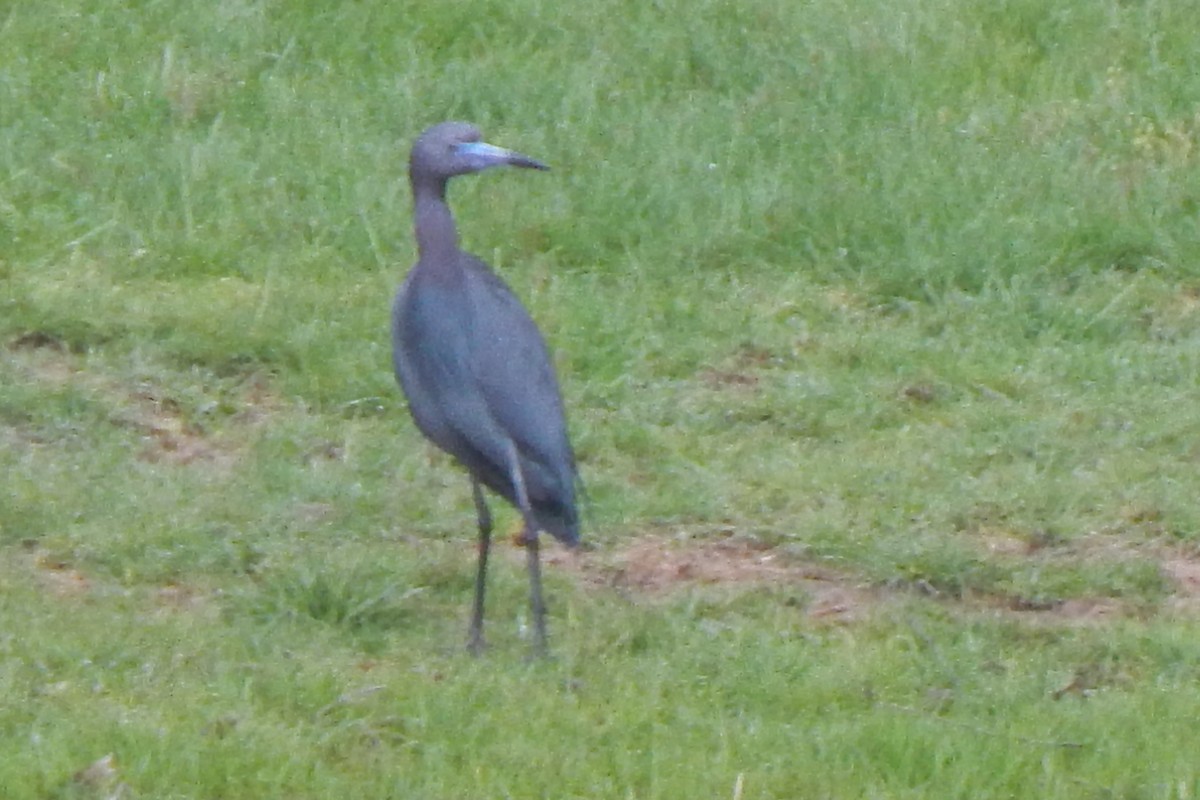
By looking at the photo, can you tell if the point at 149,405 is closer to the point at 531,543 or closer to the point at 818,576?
the point at 531,543

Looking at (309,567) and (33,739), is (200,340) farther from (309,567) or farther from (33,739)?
(33,739)

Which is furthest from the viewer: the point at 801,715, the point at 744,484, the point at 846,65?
the point at 846,65

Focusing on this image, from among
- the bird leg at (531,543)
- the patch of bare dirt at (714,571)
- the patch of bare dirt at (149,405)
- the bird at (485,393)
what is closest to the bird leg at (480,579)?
the bird at (485,393)

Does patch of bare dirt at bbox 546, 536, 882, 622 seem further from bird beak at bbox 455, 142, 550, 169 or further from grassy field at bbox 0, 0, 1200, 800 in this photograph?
bird beak at bbox 455, 142, 550, 169

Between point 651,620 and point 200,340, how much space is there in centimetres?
251

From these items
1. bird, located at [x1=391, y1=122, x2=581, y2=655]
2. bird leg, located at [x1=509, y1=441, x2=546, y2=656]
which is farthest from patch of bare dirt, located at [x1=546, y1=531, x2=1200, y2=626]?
bird leg, located at [x1=509, y1=441, x2=546, y2=656]

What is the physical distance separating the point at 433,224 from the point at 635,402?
156 cm

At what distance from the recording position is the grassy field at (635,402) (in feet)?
16.7

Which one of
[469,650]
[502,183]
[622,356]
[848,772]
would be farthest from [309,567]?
[502,183]

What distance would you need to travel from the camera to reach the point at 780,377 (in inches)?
307

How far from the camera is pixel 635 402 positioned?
7.60 metres

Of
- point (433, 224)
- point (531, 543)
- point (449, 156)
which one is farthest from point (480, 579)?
point (449, 156)

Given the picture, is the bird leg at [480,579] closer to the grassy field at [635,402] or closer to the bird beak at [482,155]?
the grassy field at [635,402]

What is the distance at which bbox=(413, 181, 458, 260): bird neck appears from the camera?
619 cm
